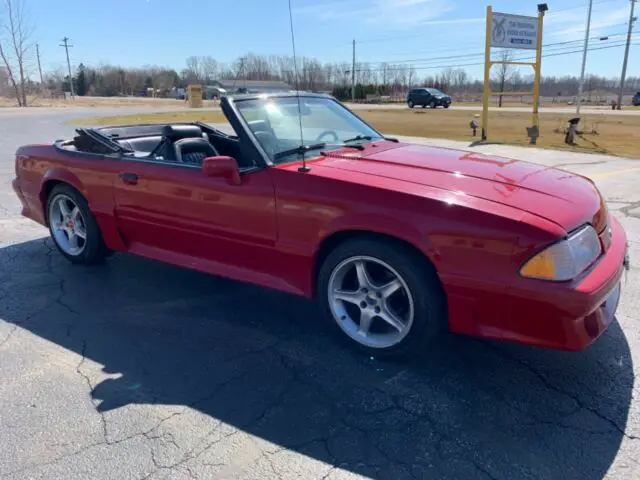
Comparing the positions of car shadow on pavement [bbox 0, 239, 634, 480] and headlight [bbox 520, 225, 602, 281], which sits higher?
headlight [bbox 520, 225, 602, 281]

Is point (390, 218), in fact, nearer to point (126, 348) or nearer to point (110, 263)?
point (126, 348)

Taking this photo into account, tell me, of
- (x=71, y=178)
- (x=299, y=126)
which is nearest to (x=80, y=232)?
(x=71, y=178)

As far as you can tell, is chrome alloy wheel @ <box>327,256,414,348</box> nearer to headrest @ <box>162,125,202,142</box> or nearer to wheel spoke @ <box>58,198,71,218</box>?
headrest @ <box>162,125,202,142</box>

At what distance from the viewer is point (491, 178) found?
Result: 10.3 feet

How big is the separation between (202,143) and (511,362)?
2.86 metres

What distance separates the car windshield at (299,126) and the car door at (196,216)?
34 cm

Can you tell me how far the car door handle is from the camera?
3.93m

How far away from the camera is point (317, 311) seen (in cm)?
371

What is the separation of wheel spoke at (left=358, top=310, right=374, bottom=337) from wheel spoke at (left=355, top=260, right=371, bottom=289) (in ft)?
0.55

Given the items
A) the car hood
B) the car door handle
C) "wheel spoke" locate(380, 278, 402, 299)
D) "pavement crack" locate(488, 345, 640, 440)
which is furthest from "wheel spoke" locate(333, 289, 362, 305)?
the car door handle

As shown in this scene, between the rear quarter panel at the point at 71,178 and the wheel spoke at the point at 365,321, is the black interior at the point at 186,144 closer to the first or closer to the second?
the rear quarter panel at the point at 71,178

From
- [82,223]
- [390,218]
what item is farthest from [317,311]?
[82,223]

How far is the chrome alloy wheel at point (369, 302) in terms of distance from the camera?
9.68 feet

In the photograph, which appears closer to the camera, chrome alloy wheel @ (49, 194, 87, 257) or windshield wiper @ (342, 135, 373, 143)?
windshield wiper @ (342, 135, 373, 143)
